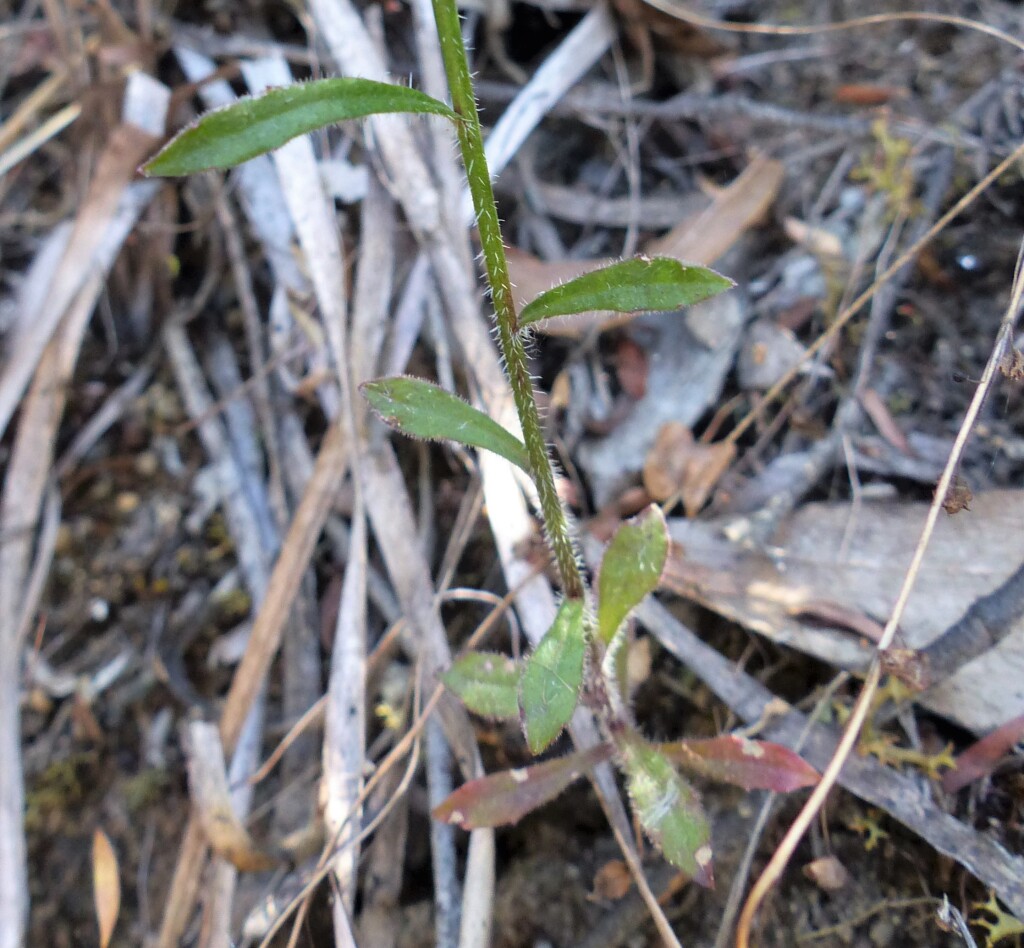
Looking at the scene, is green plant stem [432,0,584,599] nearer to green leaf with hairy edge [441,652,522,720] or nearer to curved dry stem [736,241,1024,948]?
green leaf with hairy edge [441,652,522,720]

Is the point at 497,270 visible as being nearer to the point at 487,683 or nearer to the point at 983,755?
the point at 487,683

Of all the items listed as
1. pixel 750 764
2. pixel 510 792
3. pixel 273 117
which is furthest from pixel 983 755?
pixel 273 117

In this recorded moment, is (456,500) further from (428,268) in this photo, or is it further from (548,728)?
(548,728)

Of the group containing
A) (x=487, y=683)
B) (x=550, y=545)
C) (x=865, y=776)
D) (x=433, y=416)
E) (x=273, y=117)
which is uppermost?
(x=273, y=117)

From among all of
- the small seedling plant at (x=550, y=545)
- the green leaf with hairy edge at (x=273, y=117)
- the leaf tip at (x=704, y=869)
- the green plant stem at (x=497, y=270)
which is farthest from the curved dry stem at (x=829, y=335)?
the green leaf with hairy edge at (x=273, y=117)

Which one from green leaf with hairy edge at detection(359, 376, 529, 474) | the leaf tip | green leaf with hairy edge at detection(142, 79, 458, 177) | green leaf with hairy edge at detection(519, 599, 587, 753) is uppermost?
green leaf with hairy edge at detection(142, 79, 458, 177)

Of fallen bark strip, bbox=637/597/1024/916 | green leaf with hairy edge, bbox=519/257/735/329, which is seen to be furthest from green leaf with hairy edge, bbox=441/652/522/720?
green leaf with hairy edge, bbox=519/257/735/329

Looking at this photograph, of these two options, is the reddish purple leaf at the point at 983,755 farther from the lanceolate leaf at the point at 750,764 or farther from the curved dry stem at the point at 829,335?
the curved dry stem at the point at 829,335

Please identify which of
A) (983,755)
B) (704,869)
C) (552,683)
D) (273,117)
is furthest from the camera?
(983,755)
